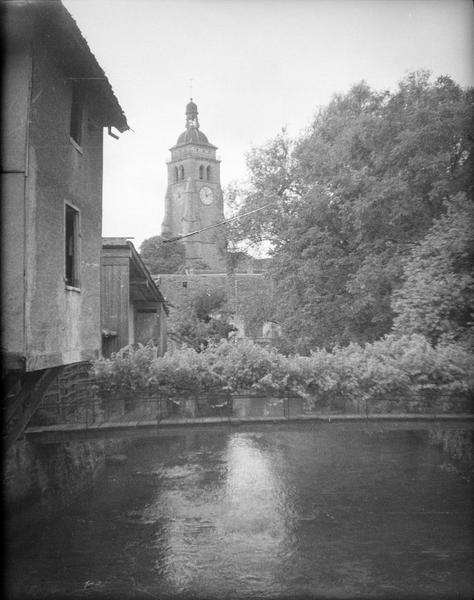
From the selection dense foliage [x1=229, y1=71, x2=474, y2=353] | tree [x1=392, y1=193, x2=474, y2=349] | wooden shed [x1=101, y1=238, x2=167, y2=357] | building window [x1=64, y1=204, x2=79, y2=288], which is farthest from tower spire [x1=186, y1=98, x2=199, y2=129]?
building window [x1=64, y1=204, x2=79, y2=288]

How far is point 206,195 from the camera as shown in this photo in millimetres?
72438

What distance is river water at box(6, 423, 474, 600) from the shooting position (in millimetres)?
8852

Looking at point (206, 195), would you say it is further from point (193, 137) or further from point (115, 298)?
point (115, 298)

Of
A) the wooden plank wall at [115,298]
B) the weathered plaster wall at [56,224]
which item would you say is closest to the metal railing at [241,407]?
the weathered plaster wall at [56,224]

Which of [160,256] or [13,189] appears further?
[160,256]

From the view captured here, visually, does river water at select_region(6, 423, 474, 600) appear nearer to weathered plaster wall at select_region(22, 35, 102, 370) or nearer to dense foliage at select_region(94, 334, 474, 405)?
dense foliage at select_region(94, 334, 474, 405)

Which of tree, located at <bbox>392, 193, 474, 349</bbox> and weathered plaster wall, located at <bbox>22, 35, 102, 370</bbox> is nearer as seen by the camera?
weathered plaster wall, located at <bbox>22, 35, 102, 370</bbox>

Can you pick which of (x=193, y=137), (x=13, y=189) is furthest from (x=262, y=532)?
(x=193, y=137)

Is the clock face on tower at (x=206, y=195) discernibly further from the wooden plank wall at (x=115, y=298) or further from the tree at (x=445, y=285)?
the tree at (x=445, y=285)

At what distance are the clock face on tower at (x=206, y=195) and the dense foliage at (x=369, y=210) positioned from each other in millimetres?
51353

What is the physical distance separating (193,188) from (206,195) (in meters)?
2.43

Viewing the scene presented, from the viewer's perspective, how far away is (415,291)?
44.5 ft

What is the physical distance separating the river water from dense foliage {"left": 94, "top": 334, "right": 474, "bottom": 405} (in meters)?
0.87

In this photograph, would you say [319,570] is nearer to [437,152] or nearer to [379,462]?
[379,462]
